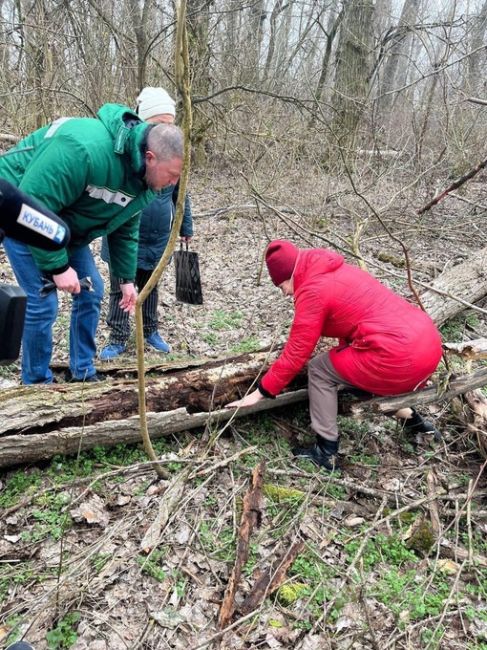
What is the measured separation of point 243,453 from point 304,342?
763 millimetres

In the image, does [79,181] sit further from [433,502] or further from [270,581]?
[433,502]

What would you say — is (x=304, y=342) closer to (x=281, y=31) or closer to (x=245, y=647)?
(x=245, y=647)

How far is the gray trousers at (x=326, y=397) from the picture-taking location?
10.1ft

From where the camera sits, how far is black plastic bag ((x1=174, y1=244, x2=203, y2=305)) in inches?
178

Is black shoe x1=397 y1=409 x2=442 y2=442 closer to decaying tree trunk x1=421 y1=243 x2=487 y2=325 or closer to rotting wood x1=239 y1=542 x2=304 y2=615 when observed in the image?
rotting wood x1=239 y1=542 x2=304 y2=615

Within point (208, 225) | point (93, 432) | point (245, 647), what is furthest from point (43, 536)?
point (208, 225)

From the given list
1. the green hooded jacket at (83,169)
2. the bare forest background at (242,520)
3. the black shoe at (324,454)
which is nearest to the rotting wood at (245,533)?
the bare forest background at (242,520)

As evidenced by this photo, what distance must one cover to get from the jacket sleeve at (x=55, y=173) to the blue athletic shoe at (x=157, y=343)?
1805mm

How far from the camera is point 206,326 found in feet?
16.1

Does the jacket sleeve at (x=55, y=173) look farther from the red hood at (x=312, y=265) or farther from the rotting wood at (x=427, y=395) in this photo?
the rotting wood at (x=427, y=395)

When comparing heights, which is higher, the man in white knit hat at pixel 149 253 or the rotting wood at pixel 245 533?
the man in white knit hat at pixel 149 253

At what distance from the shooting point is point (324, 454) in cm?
312

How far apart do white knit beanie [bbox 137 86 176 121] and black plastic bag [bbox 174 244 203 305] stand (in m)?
1.29

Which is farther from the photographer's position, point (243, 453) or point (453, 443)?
point (453, 443)
